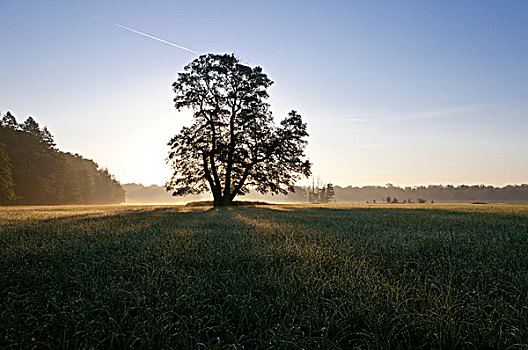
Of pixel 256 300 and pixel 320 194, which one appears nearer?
pixel 256 300

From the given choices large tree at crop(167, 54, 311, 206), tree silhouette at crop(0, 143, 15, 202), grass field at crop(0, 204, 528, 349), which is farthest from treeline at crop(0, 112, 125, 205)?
grass field at crop(0, 204, 528, 349)

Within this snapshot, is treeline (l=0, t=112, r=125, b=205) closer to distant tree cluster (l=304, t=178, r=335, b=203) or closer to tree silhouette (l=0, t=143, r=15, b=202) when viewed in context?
tree silhouette (l=0, t=143, r=15, b=202)

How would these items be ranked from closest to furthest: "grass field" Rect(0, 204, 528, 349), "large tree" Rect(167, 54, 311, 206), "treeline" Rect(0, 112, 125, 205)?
"grass field" Rect(0, 204, 528, 349)
"large tree" Rect(167, 54, 311, 206)
"treeline" Rect(0, 112, 125, 205)

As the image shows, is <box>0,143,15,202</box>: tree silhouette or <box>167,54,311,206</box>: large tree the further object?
<box>0,143,15,202</box>: tree silhouette

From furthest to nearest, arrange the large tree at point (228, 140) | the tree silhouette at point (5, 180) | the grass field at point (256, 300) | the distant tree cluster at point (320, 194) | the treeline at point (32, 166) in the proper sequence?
the distant tree cluster at point (320, 194) → the treeline at point (32, 166) → the tree silhouette at point (5, 180) → the large tree at point (228, 140) → the grass field at point (256, 300)

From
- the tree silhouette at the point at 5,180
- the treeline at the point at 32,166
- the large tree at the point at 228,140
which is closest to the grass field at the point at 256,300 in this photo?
the large tree at the point at 228,140

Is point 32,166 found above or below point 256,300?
above

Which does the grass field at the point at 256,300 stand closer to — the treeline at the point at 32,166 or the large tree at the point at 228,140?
the large tree at the point at 228,140

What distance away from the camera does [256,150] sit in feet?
90.2

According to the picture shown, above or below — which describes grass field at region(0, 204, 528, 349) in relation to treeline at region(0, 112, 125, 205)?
below

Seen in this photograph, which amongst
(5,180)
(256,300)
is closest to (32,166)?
(5,180)

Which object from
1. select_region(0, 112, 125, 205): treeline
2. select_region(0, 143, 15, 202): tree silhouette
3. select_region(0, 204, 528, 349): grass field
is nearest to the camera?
select_region(0, 204, 528, 349): grass field

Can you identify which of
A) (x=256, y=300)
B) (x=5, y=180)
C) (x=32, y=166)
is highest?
(x=32, y=166)

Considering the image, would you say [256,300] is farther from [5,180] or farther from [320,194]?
[320,194]
